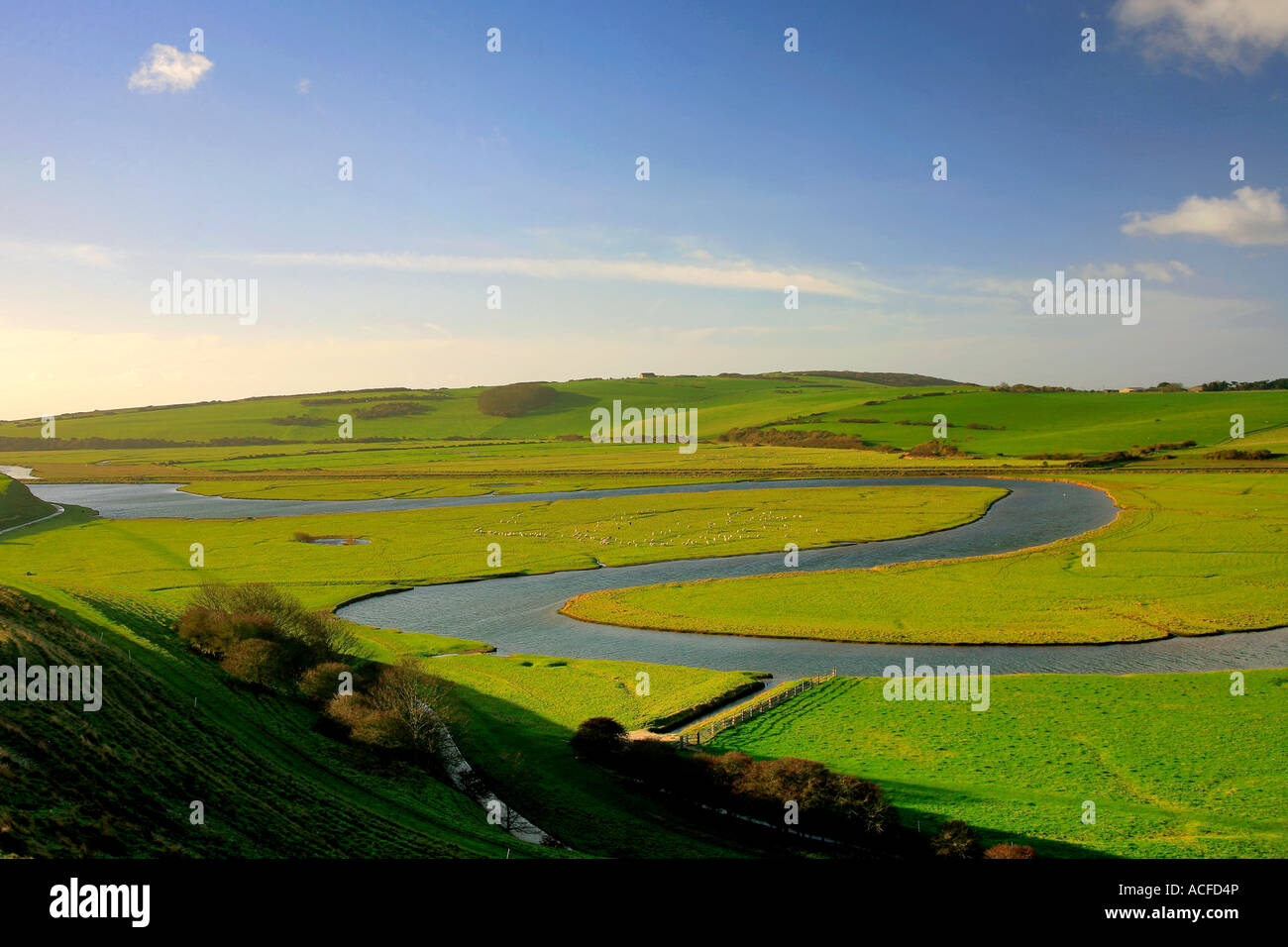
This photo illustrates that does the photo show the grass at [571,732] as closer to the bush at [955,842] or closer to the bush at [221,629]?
the bush at [955,842]

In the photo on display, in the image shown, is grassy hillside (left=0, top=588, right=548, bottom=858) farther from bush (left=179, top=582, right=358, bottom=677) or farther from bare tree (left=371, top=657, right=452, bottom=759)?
bush (left=179, top=582, right=358, bottom=677)

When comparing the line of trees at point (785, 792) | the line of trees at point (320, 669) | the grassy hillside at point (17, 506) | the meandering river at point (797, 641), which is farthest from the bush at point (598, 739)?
the grassy hillside at point (17, 506)

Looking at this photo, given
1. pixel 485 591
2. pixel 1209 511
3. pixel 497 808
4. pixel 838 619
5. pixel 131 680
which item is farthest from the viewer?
pixel 1209 511

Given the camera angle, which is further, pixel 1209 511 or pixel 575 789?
pixel 1209 511

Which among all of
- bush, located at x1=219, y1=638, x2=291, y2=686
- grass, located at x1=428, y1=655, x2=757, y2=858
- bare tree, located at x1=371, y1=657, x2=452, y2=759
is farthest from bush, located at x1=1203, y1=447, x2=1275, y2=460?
bush, located at x1=219, y1=638, x2=291, y2=686
